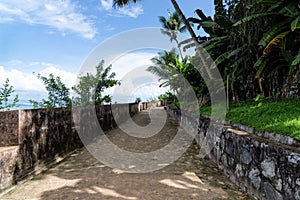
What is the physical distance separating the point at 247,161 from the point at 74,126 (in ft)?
14.5

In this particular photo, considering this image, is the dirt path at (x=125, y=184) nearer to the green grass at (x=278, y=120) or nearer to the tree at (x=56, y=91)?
the green grass at (x=278, y=120)

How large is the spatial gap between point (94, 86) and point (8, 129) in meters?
11.3

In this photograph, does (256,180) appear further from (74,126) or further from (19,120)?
(74,126)

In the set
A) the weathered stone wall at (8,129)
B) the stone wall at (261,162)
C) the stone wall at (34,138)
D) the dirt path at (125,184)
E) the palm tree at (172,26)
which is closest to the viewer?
the stone wall at (261,162)

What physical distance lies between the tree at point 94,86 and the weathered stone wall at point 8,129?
9615 millimetres

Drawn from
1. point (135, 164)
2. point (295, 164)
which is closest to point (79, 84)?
point (135, 164)

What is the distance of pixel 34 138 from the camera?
418 cm

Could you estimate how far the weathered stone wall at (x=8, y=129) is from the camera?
370 centimetres

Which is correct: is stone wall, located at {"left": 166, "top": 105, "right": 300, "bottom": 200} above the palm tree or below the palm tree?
below

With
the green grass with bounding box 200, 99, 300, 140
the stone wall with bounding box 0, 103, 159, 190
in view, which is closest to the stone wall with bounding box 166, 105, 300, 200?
the green grass with bounding box 200, 99, 300, 140

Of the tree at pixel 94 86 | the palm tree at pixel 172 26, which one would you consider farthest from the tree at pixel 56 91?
the palm tree at pixel 172 26

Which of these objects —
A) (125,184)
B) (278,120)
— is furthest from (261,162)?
(125,184)

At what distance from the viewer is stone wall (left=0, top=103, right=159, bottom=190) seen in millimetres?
3484

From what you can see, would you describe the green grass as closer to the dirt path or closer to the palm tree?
the dirt path
